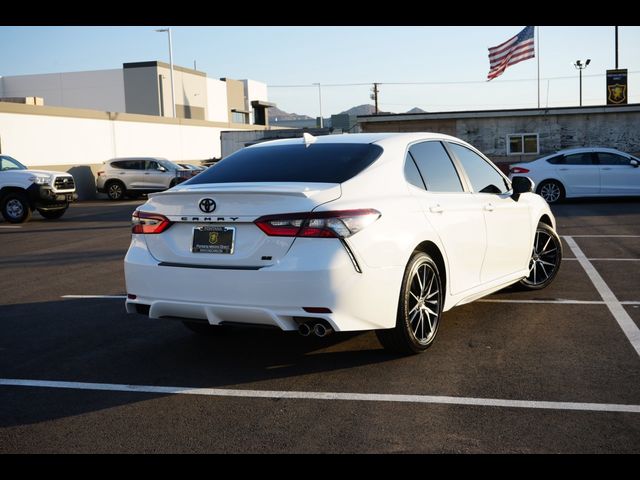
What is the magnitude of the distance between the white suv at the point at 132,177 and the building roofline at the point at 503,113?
911 centimetres

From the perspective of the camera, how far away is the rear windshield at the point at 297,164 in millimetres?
5520

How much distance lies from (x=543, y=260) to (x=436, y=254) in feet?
9.17

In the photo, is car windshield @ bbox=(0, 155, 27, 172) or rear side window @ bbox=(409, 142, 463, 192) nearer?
rear side window @ bbox=(409, 142, 463, 192)

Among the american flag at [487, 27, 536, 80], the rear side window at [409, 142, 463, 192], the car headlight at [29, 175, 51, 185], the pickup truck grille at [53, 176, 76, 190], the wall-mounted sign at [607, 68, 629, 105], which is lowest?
the pickup truck grille at [53, 176, 76, 190]

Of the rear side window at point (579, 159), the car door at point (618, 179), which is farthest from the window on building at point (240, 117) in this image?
the car door at point (618, 179)

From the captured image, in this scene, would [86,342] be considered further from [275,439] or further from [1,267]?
[1,267]

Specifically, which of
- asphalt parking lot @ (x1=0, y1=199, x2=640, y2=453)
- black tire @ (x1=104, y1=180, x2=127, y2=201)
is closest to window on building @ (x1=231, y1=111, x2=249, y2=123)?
black tire @ (x1=104, y1=180, x2=127, y2=201)

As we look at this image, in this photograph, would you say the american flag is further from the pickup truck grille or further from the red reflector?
the red reflector

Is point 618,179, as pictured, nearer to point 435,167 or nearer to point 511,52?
point 511,52

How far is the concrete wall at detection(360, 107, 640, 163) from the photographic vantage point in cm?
3272

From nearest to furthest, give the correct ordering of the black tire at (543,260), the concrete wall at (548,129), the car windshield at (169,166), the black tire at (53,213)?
the black tire at (543,260) → the black tire at (53,213) → the car windshield at (169,166) → the concrete wall at (548,129)

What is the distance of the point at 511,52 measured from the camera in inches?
1272

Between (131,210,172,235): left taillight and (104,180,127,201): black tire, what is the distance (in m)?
26.5

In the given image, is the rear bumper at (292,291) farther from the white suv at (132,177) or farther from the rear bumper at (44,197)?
the white suv at (132,177)
